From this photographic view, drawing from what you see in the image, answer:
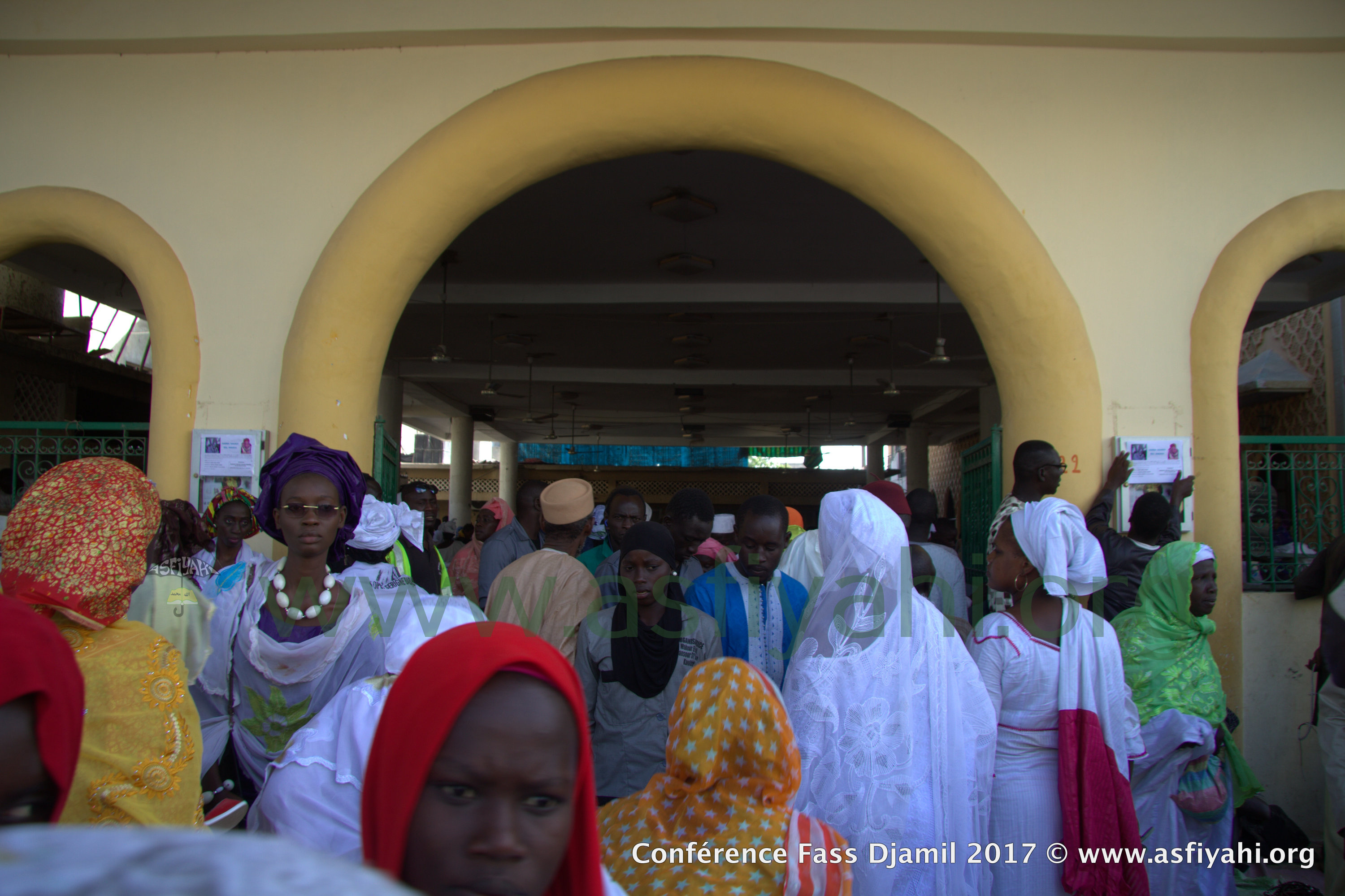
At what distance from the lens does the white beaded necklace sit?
2.48 m

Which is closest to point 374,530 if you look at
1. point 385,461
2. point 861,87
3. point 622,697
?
point 622,697

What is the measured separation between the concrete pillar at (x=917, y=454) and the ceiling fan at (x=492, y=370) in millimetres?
6815

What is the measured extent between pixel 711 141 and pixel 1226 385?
2.81 meters

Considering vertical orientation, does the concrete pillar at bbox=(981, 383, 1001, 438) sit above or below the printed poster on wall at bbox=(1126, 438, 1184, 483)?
above

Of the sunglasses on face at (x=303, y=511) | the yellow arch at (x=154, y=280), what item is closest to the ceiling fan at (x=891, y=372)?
the yellow arch at (x=154, y=280)

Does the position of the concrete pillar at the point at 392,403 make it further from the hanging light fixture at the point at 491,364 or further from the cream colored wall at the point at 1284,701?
the cream colored wall at the point at 1284,701

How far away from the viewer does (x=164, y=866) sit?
0.44 metres

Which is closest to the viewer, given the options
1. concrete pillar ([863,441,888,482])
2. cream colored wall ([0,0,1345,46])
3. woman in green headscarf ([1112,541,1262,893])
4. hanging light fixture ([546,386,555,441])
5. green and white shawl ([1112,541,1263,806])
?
woman in green headscarf ([1112,541,1262,893])

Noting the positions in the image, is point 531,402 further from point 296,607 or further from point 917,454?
point 296,607

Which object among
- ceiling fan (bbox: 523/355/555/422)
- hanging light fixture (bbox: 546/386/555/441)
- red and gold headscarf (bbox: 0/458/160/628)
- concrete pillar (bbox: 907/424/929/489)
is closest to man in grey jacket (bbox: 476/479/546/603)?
red and gold headscarf (bbox: 0/458/160/628)

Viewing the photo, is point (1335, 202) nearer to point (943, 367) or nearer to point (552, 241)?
point (552, 241)

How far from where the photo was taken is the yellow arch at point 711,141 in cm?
436

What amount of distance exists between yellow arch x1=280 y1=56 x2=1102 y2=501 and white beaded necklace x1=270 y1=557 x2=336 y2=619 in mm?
1921

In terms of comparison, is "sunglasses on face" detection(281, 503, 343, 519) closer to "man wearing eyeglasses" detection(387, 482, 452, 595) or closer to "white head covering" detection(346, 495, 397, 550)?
"white head covering" detection(346, 495, 397, 550)
